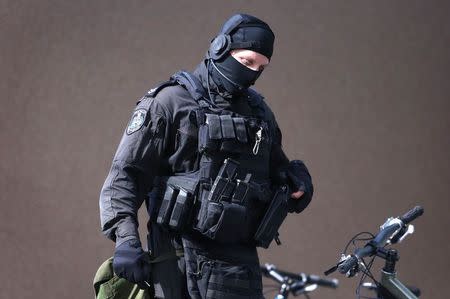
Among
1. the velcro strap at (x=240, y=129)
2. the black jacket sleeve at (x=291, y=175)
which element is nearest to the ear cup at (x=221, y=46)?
the velcro strap at (x=240, y=129)

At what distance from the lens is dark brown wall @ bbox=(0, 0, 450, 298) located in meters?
4.36

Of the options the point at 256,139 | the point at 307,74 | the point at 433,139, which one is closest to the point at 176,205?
the point at 256,139

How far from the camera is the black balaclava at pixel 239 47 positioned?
2.62m

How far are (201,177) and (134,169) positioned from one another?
7.9 inches

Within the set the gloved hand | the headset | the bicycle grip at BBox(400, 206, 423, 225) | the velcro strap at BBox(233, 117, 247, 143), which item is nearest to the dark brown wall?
the bicycle grip at BBox(400, 206, 423, 225)

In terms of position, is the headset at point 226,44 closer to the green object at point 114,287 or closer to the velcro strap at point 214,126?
the velcro strap at point 214,126

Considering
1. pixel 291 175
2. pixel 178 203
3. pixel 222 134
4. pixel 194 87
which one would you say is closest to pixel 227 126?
pixel 222 134

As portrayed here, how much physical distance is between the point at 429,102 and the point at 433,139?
0.70 feet

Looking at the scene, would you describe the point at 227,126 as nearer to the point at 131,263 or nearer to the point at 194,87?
the point at 194,87

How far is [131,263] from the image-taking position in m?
2.31

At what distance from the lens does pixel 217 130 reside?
2.51 meters

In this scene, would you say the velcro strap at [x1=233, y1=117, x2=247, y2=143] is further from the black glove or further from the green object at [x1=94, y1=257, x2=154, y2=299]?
the green object at [x1=94, y1=257, x2=154, y2=299]

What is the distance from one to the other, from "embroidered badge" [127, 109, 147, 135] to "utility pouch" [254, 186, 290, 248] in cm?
48

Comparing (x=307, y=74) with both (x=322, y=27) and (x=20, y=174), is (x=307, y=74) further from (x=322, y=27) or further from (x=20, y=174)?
(x=20, y=174)
